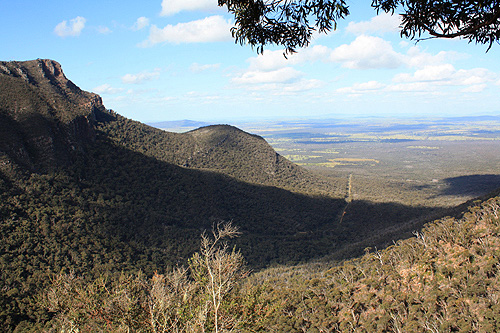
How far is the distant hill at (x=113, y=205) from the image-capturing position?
27109 mm

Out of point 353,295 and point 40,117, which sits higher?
point 40,117

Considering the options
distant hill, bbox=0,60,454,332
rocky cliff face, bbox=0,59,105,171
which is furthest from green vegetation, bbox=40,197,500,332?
rocky cliff face, bbox=0,59,105,171

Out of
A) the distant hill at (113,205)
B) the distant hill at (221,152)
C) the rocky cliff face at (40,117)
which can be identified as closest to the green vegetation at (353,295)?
the distant hill at (113,205)

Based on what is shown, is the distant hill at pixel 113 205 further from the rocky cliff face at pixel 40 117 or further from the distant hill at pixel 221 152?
the distant hill at pixel 221 152

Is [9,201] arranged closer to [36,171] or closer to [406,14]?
[36,171]

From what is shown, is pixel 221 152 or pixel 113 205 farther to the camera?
pixel 221 152

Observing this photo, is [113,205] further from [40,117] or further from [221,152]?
[221,152]

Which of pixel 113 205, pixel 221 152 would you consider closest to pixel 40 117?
pixel 113 205

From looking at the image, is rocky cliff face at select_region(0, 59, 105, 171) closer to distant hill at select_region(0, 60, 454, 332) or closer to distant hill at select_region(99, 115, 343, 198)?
distant hill at select_region(0, 60, 454, 332)

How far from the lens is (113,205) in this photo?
36594mm

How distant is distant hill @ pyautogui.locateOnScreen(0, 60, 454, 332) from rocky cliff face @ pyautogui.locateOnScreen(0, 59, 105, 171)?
130mm

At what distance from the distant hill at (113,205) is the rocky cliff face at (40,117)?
13cm

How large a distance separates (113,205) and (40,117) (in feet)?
42.8

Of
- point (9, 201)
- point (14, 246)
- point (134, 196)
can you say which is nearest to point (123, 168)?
point (134, 196)
